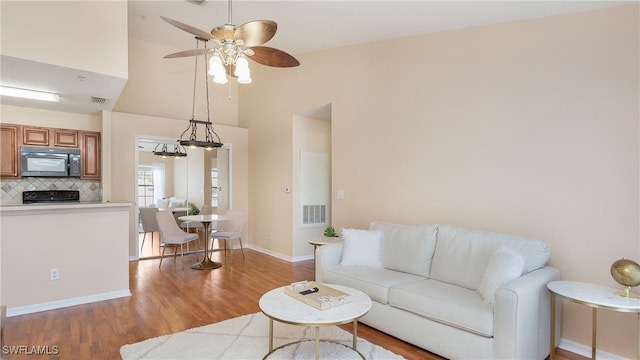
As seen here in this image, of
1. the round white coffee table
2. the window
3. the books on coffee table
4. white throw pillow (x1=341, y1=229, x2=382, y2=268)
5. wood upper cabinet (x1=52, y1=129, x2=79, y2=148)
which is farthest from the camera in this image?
the window

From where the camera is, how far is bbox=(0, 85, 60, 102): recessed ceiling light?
13.3 feet

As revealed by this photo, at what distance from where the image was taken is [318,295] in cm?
248

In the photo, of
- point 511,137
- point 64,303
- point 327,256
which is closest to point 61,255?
point 64,303

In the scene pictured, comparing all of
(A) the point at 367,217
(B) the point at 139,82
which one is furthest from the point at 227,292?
(B) the point at 139,82

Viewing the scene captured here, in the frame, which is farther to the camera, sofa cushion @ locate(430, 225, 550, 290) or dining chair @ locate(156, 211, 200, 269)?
dining chair @ locate(156, 211, 200, 269)

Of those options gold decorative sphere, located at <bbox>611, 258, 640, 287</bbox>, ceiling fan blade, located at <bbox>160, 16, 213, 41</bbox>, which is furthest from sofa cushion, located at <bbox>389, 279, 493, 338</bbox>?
ceiling fan blade, located at <bbox>160, 16, 213, 41</bbox>

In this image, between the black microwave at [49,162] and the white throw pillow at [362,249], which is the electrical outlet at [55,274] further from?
the white throw pillow at [362,249]

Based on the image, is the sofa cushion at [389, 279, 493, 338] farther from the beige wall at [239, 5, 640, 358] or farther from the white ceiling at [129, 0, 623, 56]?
the white ceiling at [129, 0, 623, 56]

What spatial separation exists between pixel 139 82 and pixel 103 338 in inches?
198

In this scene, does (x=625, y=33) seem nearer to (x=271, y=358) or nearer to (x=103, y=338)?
(x=271, y=358)

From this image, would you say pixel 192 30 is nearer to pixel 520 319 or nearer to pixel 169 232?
pixel 520 319

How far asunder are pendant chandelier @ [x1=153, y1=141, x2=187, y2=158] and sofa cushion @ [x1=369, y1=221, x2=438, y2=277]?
411cm

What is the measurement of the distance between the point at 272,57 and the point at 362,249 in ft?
7.10

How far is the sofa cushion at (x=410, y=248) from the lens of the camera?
331 cm
